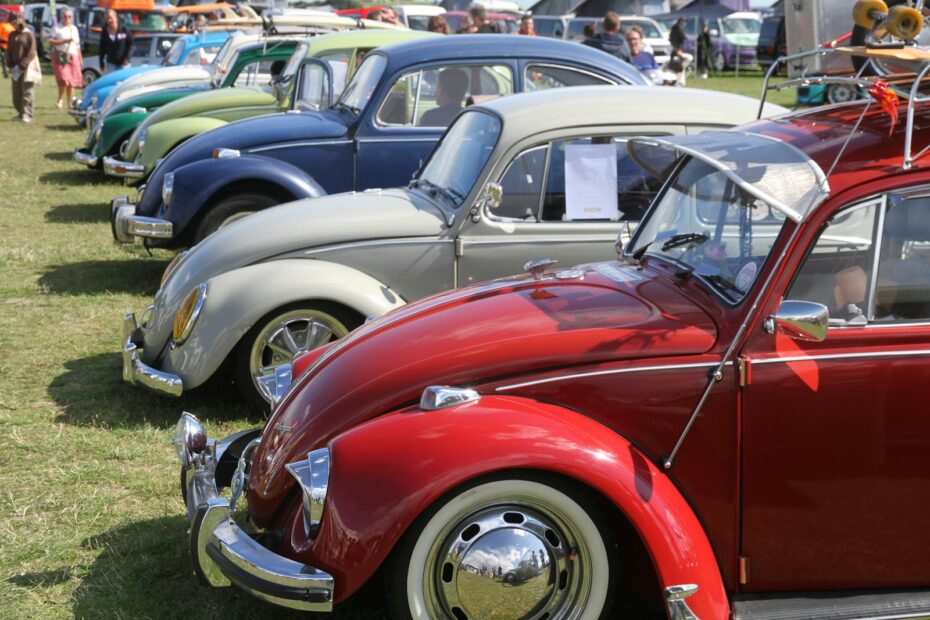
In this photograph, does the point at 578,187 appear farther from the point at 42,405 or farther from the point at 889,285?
the point at 42,405

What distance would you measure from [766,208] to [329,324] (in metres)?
2.60

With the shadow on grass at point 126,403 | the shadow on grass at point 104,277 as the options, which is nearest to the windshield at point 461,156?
the shadow on grass at point 126,403

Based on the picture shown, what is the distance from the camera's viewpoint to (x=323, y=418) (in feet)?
11.4

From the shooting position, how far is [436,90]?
26.6 ft

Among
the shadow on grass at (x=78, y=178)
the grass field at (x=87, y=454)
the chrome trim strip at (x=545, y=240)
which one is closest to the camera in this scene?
Result: the grass field at (x=87, y=454)

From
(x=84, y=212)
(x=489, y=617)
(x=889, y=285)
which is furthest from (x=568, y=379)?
(x=84, y=212)

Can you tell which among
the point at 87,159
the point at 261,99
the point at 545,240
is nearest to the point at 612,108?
the point at 545,240

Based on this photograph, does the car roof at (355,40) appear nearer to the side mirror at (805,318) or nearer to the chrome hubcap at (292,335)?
the chrome hubcap at (292,335)

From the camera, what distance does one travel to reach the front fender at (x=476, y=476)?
3.06 meters

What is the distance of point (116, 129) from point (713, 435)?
1145cm

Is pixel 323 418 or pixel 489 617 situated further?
pixel 323 418

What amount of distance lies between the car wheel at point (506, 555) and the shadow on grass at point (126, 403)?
262cm

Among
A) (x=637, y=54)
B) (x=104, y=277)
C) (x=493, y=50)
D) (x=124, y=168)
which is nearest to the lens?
(x=493, y=50)

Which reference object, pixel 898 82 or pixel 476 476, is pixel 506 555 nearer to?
pixel 476 476
